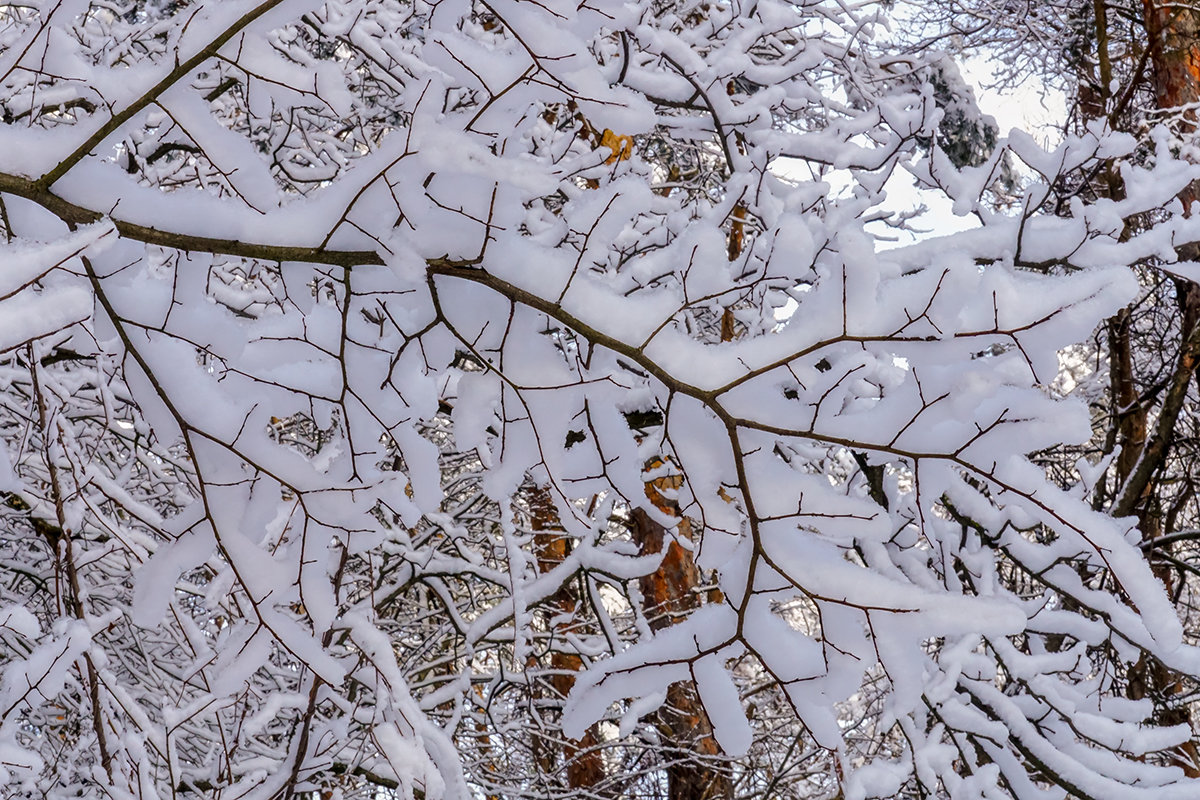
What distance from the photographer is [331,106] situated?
148 centimetres

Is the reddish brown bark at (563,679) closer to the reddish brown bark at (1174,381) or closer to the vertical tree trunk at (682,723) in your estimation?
the vertical tree trunk at (682,723)

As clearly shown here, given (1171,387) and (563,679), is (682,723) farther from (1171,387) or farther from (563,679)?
(1171,387)

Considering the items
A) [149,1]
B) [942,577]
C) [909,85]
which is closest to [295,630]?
[942,577]

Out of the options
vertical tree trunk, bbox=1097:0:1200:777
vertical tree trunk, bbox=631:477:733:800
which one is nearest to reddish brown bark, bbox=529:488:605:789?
vertical tree trunk, bbox=631:477:733:800

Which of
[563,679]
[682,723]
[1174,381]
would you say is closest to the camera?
[1174,381]

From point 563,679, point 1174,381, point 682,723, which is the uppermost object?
point 1174,381

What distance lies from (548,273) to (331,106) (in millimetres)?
509

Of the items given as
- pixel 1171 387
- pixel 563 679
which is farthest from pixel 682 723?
pixel 1171 387

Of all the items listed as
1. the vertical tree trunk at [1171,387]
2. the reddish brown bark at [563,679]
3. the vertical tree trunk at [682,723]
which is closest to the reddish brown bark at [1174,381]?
the vertical tree trunk at [1171,387]

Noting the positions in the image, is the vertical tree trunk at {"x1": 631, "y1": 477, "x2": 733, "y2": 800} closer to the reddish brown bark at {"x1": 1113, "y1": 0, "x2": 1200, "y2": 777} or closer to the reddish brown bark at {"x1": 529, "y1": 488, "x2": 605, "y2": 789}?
the reddish brown bark at {"x1": 529, "y1": 488, "x2": 605, "y2": 789}

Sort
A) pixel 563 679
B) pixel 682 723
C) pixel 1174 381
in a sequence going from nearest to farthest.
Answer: pixel 1174 381 → pixel 682 723 → pixel 563 679

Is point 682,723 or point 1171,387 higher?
point 1171,387

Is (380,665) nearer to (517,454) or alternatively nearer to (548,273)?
(517,454)

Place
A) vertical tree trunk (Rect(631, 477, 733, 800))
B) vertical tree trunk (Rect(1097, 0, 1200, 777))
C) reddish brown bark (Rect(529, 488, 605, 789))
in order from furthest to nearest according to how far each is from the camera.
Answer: reddish brown bark (Rect(529, 488, 605, 789)), vertical tree trunk (Rect(631, 477, 733, 800)), vertical tree trunk (Rect(1097, 0, 1200, 777))
